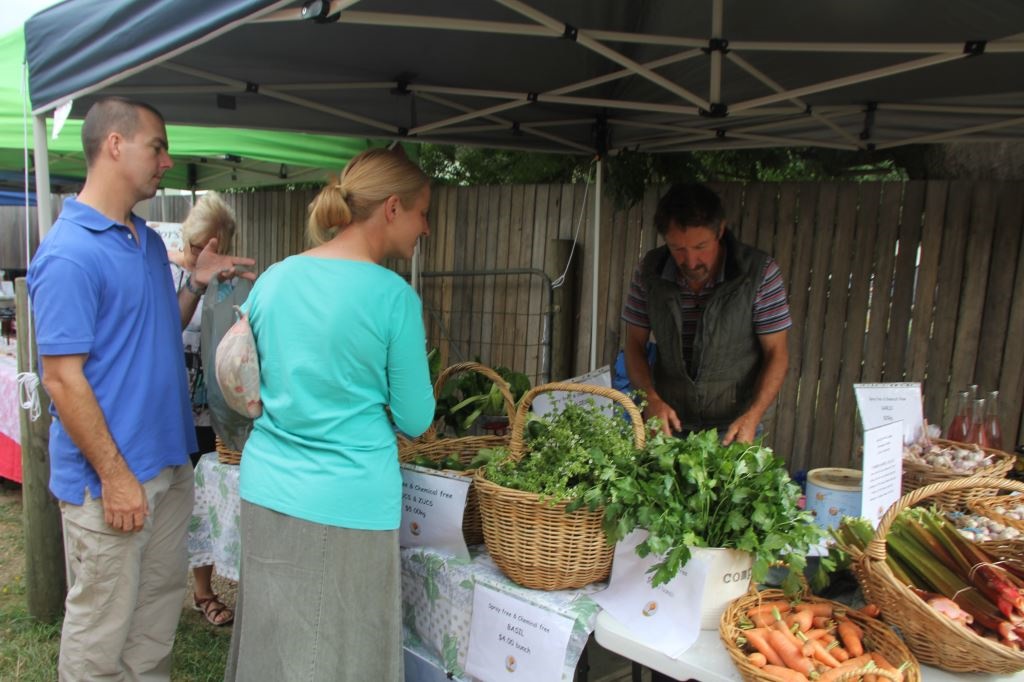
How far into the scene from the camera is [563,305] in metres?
4.58

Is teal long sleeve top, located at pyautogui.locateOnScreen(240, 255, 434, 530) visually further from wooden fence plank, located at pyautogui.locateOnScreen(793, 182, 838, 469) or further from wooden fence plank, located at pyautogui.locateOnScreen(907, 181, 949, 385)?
wooden fence plank, located at pyautogui.locateOnScreen(907, 181, 949, 385)

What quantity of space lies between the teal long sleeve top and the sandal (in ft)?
6.04

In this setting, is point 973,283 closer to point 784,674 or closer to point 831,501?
point 831,501

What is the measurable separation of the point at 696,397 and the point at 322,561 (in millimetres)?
1544

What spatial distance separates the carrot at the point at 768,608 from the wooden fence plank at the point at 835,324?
2575mm

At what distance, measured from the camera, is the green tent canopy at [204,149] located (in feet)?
10.8

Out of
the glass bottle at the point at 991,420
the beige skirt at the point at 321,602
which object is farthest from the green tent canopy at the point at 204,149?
the glass bottle at the point at 991,420

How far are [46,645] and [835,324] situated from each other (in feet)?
12.9

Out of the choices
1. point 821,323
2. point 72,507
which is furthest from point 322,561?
point 821,323

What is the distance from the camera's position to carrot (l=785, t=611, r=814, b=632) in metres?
1.31

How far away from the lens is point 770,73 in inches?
105

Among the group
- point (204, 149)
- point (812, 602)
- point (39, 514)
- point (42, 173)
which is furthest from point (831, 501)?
point (204, 149)

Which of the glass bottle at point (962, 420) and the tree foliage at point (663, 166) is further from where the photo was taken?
the tree foliage at point (663, 166)

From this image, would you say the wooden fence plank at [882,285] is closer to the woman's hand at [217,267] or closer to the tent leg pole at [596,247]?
the tent leg pole at [596,247]
